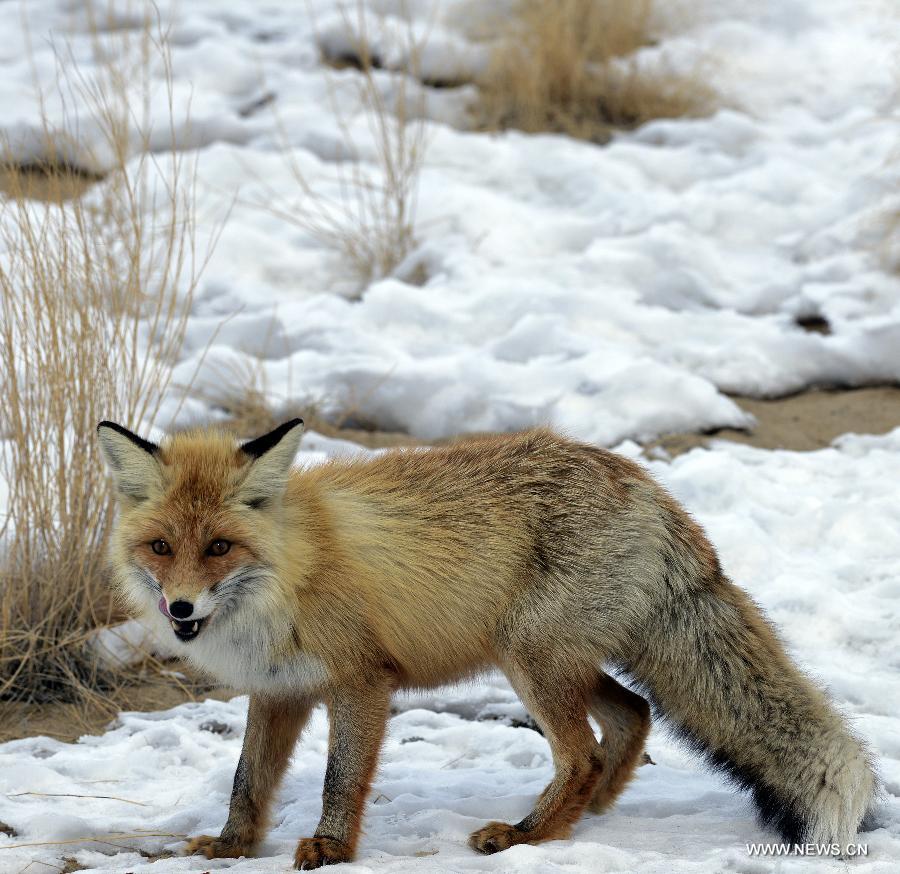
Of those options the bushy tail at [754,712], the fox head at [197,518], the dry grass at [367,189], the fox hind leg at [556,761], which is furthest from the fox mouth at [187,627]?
the dry grass at [367,189]

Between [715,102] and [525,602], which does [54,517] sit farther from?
[715,102]

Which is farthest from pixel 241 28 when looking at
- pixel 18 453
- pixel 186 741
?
pixel 186 741

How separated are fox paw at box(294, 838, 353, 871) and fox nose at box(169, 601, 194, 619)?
828mm

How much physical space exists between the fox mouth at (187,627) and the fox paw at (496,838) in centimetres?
110

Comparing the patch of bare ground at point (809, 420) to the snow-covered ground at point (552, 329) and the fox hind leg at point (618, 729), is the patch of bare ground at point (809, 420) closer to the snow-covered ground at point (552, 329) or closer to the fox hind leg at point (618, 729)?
the snow-covered ground at point (552, 329)

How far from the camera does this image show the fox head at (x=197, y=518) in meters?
3.24

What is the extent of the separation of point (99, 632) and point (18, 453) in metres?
0.83

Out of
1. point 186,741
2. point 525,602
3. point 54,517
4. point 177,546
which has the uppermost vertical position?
point 177,546

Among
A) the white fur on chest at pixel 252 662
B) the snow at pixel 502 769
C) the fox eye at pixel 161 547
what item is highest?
the fox eye at pixel 161 547

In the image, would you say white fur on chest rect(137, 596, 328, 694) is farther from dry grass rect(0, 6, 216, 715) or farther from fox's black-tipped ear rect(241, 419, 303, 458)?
dry grass rect(0, 6, 216, 715)

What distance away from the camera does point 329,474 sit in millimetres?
3838

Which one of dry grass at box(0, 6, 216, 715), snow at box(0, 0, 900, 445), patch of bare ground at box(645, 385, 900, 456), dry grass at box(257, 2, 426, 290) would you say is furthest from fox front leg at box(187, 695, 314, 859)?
dry grass at box(257, 2, 426, 290)

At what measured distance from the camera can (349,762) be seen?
345cm

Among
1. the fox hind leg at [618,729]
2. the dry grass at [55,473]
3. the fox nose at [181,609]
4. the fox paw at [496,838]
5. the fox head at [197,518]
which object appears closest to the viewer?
the fox nose at [181,609]
